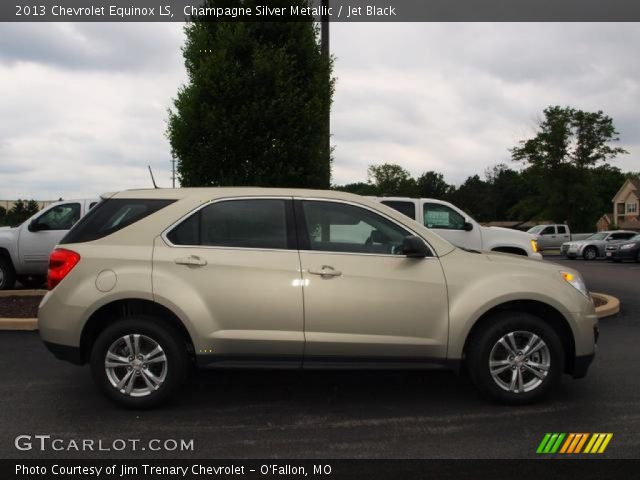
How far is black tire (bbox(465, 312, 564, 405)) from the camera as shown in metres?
5.03

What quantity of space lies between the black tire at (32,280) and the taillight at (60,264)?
9477mm

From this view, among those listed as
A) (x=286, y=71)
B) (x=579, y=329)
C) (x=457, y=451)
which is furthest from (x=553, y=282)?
(x=286, y=71)

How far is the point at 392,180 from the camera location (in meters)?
136

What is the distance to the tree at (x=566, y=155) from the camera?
213ft

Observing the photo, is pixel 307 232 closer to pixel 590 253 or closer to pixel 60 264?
pixel 60 264

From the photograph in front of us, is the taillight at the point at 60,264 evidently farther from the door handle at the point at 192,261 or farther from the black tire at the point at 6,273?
the black tire at the point at 6,273

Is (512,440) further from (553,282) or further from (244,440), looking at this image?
(244,440)

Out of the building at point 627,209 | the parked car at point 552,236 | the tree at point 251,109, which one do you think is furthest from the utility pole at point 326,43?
the building at point 627,209

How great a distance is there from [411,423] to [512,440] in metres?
0.75

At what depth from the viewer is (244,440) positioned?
14.3 ft

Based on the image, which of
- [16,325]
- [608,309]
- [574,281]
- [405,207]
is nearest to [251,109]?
[405,207]

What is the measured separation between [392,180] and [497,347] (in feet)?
434

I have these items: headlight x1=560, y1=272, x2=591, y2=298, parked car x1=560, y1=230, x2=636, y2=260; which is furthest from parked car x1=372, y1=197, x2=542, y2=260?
parked car x1=560, y1=230, x2=636, y2=260

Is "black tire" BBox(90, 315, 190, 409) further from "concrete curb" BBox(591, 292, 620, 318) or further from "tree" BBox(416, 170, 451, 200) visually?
"tree" BBox(416, 170, 451, 200)
